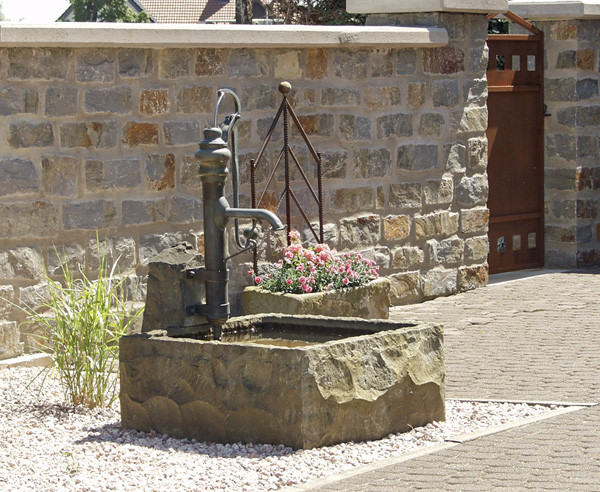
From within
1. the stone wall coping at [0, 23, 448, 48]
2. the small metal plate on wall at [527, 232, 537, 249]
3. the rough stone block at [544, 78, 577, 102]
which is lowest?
the small metal plate on wall at [527, 232, 537, 249]

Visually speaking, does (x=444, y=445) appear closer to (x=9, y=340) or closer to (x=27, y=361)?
(x=27, y=361)

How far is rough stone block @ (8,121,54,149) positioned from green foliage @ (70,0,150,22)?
53.9 meters

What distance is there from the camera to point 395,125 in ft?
29.4

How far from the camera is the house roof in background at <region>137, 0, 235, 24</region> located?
58.3 m

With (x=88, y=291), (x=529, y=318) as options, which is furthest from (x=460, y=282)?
(x=88, y=291)

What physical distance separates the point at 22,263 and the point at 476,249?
423cm

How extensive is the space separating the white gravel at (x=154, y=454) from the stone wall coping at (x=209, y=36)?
2333 millimetres

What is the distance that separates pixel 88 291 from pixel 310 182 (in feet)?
9.78

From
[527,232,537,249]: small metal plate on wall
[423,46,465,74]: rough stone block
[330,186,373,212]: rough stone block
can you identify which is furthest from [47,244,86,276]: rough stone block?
[527,232,537,249]: small metal plate on wall

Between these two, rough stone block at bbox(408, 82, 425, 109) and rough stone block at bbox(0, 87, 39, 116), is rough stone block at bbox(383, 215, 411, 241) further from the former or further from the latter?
rough stone block at bbox(0, 87, 39, 116)

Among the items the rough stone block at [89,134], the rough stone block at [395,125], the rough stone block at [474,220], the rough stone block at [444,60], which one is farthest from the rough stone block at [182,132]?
the rough stone block at [474,220]

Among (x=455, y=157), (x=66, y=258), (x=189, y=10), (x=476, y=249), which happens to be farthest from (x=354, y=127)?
(x=189, y=10)

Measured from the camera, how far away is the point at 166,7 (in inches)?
2437

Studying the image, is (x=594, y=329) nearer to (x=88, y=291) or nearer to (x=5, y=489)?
(x=88, y=291)
